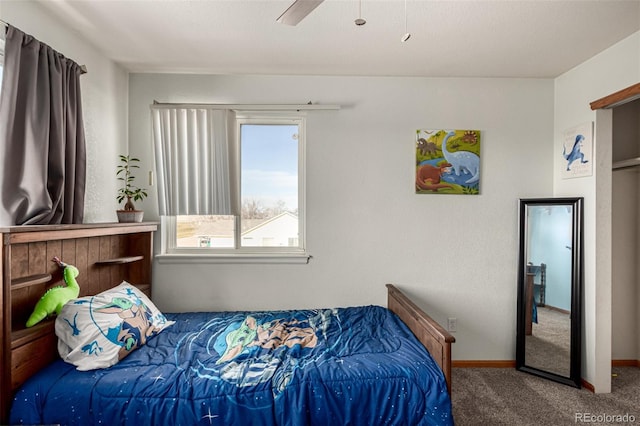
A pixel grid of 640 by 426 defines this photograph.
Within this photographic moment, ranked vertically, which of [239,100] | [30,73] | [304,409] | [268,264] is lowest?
[304,409]

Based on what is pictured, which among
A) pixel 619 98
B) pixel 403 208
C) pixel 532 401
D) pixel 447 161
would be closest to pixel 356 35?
pixel 447 161

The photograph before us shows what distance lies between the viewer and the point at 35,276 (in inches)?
64.6


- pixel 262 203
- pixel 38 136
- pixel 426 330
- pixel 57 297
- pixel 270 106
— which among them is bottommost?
pixel 426 330

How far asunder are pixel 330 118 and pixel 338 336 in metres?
1.75

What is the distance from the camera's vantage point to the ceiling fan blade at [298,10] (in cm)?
127

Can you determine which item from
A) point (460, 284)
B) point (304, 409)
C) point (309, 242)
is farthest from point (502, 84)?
point (304, 409)

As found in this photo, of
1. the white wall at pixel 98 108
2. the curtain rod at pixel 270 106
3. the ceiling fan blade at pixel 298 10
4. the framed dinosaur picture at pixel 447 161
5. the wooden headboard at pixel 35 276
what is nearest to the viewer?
the ceiling fan blade at pixel 298 10

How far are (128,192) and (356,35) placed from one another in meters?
2.00

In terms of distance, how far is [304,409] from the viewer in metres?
1.55

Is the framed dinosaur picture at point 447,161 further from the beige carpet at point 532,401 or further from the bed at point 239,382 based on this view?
the beige carpet at point 532,401

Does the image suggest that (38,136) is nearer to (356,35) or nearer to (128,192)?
(128,192)

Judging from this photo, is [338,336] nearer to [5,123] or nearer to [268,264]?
[268,264]

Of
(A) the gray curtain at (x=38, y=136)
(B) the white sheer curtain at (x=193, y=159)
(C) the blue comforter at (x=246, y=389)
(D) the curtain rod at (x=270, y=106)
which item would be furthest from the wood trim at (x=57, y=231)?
(D) the curtain rod at (x=270, y=106)

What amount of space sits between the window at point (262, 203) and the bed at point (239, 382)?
1015mm
